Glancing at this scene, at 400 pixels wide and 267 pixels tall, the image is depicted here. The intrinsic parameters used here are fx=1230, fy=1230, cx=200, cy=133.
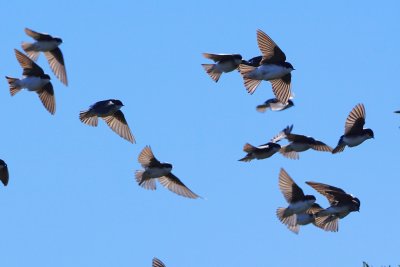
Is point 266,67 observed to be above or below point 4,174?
above

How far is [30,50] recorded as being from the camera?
1923 centimetres

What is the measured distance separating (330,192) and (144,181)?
9.84ft

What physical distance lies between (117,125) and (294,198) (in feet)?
12.2

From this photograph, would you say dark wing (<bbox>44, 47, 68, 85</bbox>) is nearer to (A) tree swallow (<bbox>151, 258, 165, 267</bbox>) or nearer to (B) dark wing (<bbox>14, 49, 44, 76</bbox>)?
(B) dark wing (<bbox>14, 49, 44, 76</bbox>)

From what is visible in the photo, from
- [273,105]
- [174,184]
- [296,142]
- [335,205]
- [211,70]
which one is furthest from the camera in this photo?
[273,105]

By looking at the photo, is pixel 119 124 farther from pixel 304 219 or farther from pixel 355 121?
pixel 355 121

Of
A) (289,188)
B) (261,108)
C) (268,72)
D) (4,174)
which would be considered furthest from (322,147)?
(4,174)

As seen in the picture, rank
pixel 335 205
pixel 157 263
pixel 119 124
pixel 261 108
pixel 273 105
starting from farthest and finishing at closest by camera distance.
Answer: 1. pixel 261 108
2. pixel 273 105
3. pixel 119 124
4. pixel 335 205
5. pixel 157 263

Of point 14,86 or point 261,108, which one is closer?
point 14,86

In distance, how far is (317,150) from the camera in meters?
21.6

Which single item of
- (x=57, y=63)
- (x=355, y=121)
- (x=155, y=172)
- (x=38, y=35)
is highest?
(x=57, y=63)

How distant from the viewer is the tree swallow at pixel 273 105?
72.7 feet

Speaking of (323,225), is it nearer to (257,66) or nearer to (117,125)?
(257,66)

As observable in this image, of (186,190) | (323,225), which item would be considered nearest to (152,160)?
(186,190)
